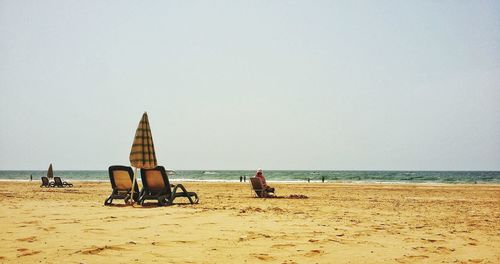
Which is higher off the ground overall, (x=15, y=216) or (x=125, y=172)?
(x=125, y=172)

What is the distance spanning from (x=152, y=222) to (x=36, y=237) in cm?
218

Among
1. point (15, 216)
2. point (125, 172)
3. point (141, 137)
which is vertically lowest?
point (15, 216)

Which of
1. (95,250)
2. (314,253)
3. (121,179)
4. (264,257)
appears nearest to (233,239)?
(264,257)

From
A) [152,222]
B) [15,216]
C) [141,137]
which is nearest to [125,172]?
[141,137]

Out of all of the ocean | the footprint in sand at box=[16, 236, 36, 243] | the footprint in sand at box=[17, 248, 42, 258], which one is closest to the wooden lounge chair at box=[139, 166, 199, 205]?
the footprint in sand at box=[16, 236, 36, 243]

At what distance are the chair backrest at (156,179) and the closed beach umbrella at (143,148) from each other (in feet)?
0.94

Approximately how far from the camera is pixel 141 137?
39.6 ft

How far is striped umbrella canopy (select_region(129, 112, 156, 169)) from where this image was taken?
11734mm

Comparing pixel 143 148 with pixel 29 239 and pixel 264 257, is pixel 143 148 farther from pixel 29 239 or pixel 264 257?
pixel 264 257

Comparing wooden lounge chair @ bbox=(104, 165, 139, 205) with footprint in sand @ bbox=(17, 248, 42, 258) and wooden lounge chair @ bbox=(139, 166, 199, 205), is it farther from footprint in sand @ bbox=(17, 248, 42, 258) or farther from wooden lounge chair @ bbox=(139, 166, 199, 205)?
footprint in sand @ bbox=(17, 248, 42, 258)

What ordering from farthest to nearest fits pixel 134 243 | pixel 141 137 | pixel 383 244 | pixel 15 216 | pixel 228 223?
pixel 141 137 → pixel 15 216 → pixel 228 223 → pixel 383 244 → pixel 134 243

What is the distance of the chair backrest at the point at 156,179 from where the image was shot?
39.3ft

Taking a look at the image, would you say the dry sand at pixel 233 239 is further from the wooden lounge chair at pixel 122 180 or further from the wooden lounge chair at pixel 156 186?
the wooden lounge chair at pixel 122 180

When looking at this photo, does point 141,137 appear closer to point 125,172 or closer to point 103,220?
point 125,172
